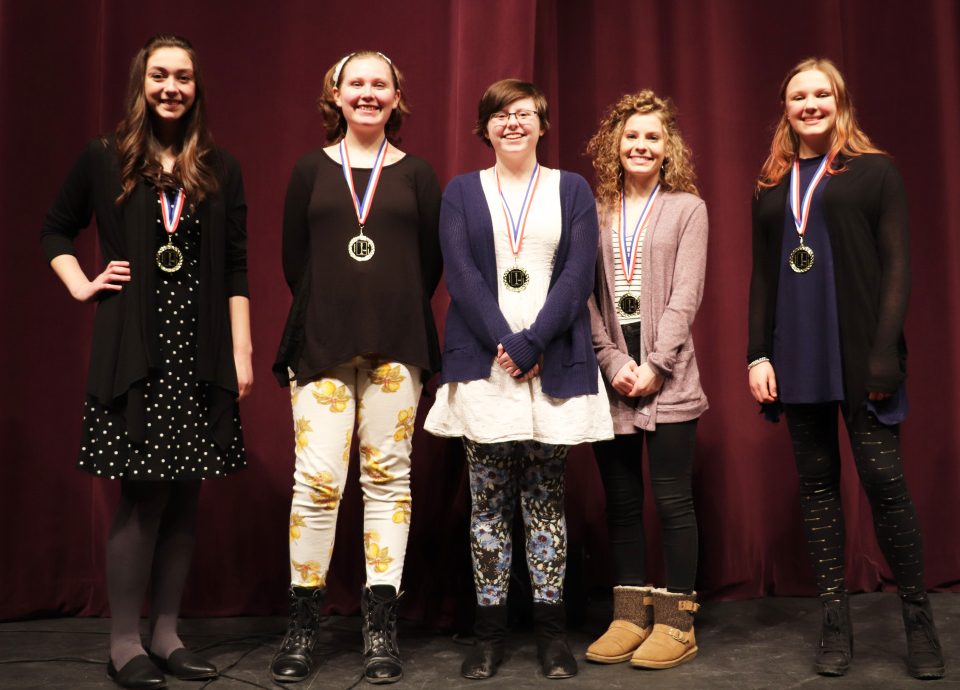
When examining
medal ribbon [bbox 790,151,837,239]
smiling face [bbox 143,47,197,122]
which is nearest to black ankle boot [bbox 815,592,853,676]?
medal ribbon [bbox 790,151,837,239]

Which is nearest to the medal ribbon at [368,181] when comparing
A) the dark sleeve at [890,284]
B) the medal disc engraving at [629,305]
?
the medal disc engraving at [629,305]

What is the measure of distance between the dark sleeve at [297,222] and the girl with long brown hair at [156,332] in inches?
6.6

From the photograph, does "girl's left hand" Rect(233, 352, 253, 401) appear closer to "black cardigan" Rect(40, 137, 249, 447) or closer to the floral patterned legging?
"black cardigan" Rect(40, 137, 249, 447)

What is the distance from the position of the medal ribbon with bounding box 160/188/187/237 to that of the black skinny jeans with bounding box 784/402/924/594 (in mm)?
1696

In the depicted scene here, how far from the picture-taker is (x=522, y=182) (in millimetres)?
2621

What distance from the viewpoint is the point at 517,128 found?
2.56m

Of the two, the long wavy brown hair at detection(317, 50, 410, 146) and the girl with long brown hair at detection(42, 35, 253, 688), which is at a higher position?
the long wavy brown hair at detection(317, 50, 410, 146)

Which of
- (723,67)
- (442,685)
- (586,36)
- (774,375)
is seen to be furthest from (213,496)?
(723,67)

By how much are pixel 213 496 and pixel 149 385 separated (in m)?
1.05

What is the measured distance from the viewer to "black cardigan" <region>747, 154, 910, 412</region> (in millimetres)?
2467

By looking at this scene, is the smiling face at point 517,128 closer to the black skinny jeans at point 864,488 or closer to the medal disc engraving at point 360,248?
the medal disc engraving at point 360,248

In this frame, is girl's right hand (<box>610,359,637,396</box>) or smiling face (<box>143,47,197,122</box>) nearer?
smiling face (<box>143,47,197,122</box>)

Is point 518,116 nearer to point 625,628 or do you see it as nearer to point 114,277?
point 114,277

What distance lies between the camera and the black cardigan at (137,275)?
7.91 ft
